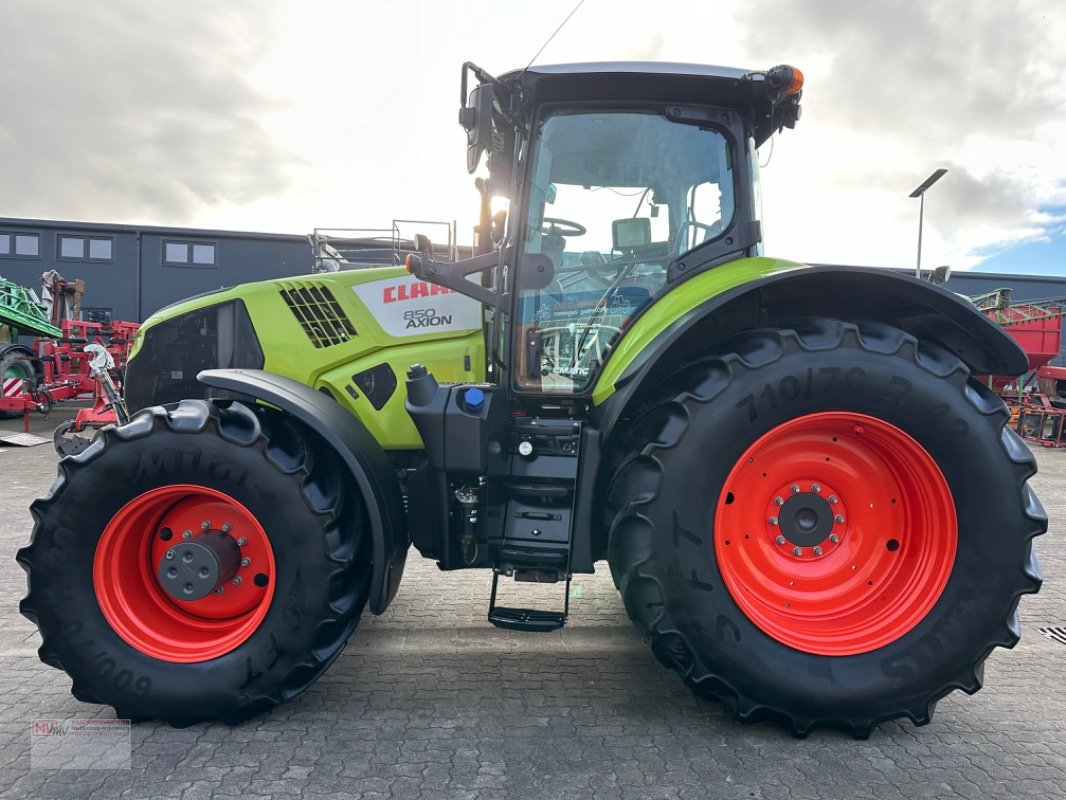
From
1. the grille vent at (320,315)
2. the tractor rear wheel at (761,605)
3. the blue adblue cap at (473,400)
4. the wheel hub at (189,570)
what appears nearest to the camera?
the tractor rear wheel at (761,605)

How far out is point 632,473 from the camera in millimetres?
2375

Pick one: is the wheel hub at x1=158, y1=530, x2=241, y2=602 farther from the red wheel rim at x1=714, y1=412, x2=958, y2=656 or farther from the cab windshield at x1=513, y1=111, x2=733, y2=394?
the red wheel rim at x1=714, y1=412, x2=958, y2=656

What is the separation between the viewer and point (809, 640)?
2.39 m

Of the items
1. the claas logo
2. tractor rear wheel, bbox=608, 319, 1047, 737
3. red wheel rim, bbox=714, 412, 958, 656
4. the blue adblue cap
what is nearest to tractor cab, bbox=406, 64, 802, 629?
the blue adblue cap

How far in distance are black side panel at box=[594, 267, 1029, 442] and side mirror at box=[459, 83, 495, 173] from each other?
0.99 m

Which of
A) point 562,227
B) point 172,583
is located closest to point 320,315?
point 562,227

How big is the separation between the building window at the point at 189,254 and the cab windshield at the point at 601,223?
63.3 feet

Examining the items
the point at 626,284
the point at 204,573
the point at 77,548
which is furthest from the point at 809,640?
the point at 77,548

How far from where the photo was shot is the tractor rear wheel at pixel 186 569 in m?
2.37

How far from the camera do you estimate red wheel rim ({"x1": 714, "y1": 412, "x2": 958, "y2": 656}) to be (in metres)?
2.42

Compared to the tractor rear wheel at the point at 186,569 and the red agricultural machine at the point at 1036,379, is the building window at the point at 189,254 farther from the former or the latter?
the red agricultural machine at the point at 1036,379

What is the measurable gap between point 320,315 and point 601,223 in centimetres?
134

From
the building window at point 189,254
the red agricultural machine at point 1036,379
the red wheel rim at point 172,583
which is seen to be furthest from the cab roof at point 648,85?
the building window at point 189,254

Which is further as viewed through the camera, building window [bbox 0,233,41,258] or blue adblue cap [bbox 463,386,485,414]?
building window [bbox 0,233,41,258]
